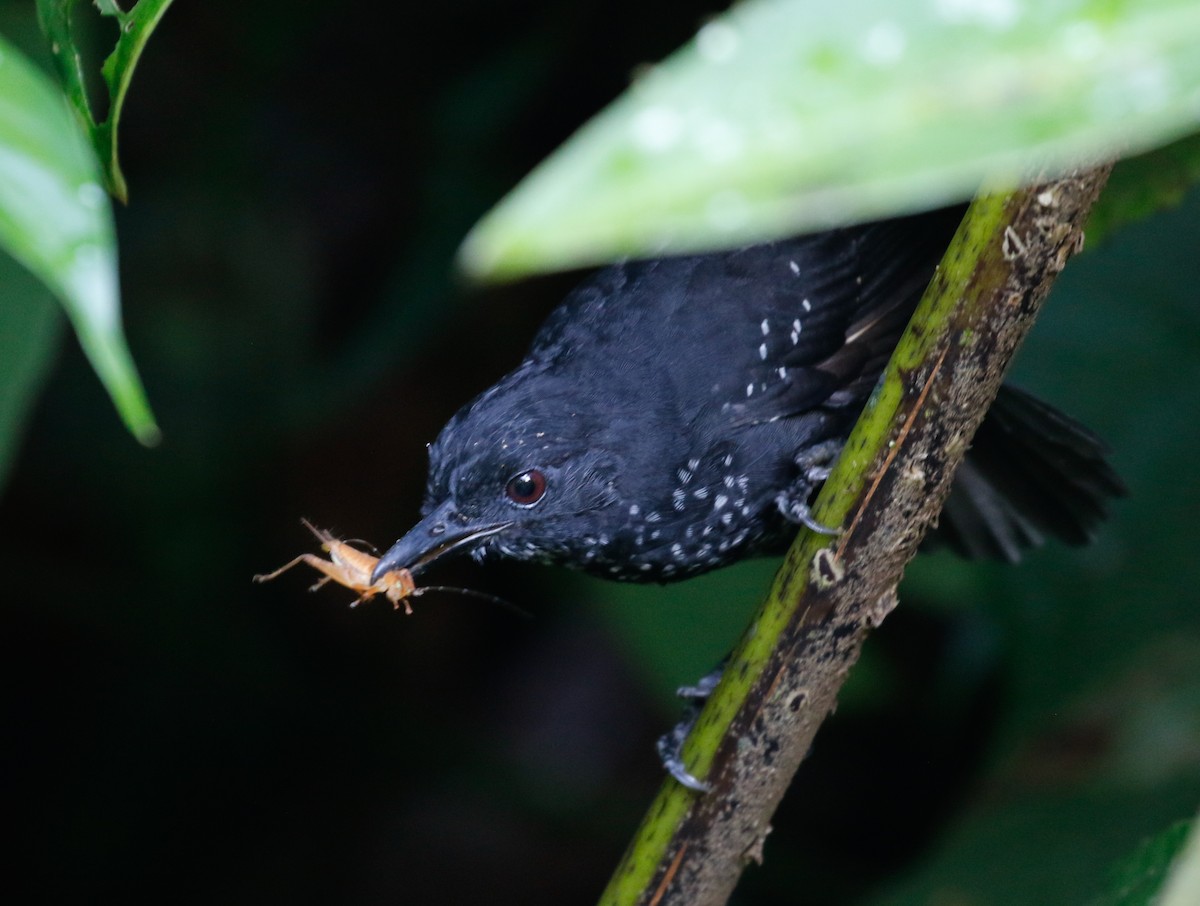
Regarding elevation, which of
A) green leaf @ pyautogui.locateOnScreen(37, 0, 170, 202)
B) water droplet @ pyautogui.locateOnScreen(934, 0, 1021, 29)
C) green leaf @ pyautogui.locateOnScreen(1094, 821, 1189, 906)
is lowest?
green leaf @ pyautogui.locateOnScreen(1094, 821, 1189, 906)

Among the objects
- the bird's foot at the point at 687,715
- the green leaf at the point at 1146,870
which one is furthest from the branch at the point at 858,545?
the green leaf at the point at 1146,870

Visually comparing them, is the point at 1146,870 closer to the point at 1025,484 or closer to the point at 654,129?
the point at 1025,484

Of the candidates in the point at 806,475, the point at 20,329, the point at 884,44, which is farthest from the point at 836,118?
the point at 806,475

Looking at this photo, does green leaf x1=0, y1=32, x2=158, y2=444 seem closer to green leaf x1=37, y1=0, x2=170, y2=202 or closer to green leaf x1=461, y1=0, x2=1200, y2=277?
green leaf x1=37, y1=0, x2=170, y2=202

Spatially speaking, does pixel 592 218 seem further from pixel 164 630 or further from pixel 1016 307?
pixel 164 630

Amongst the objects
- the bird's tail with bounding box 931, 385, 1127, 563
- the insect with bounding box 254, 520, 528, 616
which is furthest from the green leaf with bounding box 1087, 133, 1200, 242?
the insect with bounding box 254, 520, 528, 616

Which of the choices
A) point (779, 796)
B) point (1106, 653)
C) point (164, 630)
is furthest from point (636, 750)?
point (779, 796)
